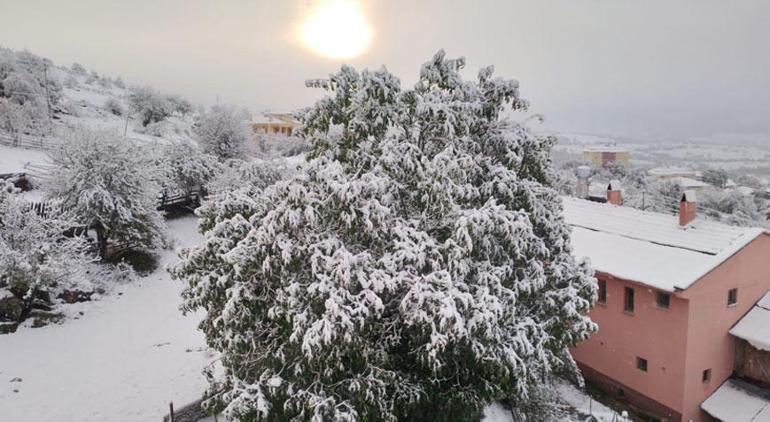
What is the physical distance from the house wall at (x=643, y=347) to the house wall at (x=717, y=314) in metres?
0.32

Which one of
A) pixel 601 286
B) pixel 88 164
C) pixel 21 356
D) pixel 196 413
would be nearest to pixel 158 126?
pixel 88 164

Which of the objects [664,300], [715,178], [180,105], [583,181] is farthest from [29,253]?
[715,178]

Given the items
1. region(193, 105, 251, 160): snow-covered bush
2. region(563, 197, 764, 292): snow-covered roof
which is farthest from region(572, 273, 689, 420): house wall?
region(193, 105, 251, 160): snow-covered bush

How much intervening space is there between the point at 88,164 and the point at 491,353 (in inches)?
776

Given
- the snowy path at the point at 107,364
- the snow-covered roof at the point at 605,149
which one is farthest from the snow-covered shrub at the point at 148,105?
the snow-covered roof at the point at 605,149

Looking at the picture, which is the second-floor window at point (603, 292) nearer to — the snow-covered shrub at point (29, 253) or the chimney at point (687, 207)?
the chimney at point (687, 207)

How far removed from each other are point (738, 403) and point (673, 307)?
168 inches

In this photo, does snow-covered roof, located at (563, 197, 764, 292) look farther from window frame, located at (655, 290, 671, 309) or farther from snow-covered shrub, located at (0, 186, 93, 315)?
snow-covered shrub, located at (0, 186, 93, 315)

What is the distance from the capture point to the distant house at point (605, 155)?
90.2 m

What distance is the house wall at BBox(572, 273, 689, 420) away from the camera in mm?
15492

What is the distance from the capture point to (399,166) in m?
9.59

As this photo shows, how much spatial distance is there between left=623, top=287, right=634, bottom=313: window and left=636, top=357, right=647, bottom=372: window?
1.76 metres

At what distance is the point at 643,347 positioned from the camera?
16.5 m

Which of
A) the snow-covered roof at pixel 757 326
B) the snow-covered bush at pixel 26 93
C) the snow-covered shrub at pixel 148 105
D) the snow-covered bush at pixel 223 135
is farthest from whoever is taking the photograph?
the snow-covered shrub at pixel 148 105
